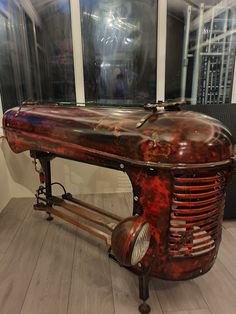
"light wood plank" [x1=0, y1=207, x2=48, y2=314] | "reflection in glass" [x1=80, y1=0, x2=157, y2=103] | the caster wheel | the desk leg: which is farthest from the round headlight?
"reflection in glass" [x1=80, y1=0, x2=157, y2=103]

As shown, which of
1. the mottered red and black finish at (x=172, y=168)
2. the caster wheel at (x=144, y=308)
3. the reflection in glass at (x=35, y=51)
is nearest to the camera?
the mottered red and black finish at (x=172, y=168)

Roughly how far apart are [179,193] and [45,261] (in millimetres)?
1132

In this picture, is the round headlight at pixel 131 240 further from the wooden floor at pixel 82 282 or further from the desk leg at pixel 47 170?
the desk leg at pixel 47 170

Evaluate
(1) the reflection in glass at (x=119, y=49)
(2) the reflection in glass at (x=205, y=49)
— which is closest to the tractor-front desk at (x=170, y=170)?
(1) the reflection in glass at (x=119, y=49)

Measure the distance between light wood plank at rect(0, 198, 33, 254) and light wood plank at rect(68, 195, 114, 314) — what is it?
56cm

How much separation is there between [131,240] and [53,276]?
0.81 metres

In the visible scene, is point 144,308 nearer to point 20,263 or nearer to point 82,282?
point 82,282

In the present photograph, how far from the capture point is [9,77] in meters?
2.41

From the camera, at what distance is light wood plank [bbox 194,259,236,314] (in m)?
1.29

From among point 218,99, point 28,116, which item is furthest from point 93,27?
point 218,99

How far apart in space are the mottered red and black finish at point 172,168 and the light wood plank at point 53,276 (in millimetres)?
591

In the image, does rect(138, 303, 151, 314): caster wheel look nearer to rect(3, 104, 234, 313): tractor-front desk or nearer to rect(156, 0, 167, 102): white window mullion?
rect(3, 104, 234, 313): tractor-front desk

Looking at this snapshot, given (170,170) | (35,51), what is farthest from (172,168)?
(35,51)

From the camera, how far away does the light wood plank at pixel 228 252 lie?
1.60 m
